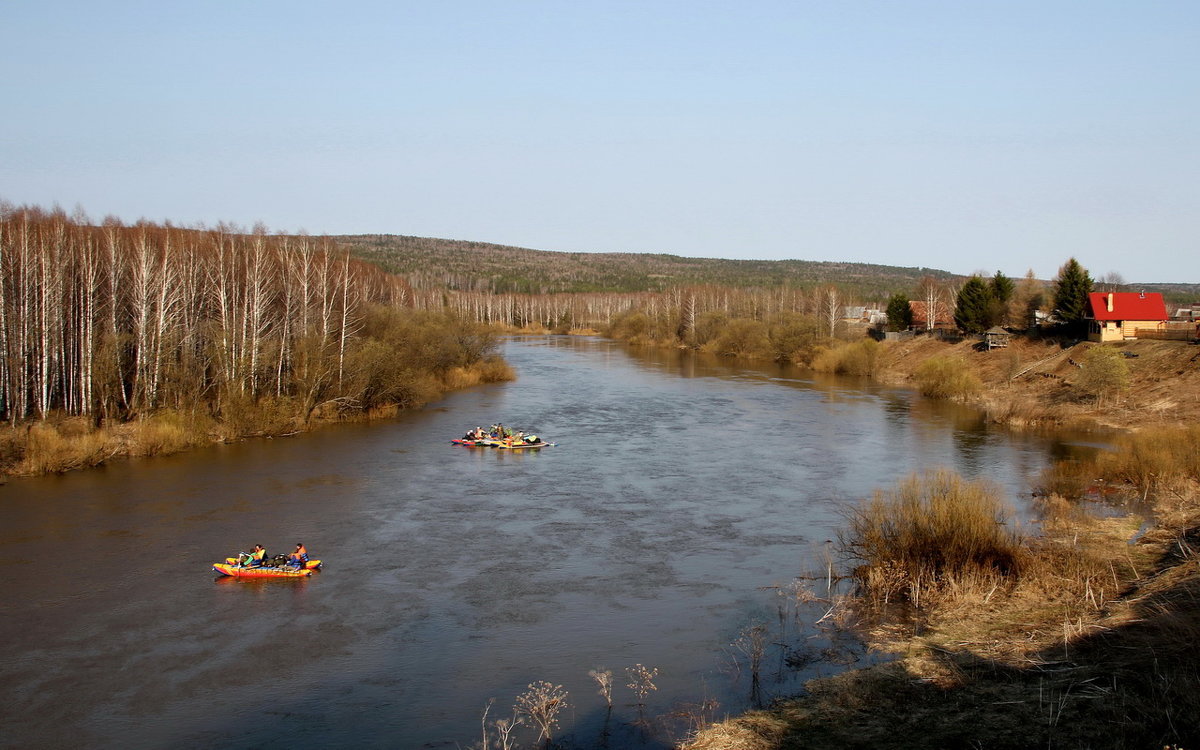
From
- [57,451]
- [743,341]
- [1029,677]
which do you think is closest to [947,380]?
[743,341]

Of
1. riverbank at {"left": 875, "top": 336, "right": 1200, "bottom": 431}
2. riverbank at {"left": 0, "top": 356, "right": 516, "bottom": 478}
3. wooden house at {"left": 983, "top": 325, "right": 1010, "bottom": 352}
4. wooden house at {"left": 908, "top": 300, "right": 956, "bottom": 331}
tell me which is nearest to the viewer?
riverbank at {"left": 0, "top": 356, "right": 516, "bottom": 478}

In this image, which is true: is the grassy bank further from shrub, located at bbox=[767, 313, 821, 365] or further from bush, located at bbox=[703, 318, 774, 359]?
bush, located at bbox=[703, 318, 774, 359]

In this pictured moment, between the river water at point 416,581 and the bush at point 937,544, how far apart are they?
83.2 inches

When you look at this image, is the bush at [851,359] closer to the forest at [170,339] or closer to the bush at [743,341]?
the bush at [743,341]

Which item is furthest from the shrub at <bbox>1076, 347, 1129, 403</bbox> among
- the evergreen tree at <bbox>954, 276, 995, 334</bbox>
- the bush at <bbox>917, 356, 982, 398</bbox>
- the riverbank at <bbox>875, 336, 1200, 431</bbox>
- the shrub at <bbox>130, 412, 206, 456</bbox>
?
the shrub at <bbox>130, 412, 206, 456</bbox>

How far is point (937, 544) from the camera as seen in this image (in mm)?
16453

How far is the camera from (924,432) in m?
37.2

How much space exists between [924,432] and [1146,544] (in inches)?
760

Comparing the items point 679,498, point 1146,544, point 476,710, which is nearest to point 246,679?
point 476,710

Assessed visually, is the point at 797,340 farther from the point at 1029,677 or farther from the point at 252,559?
the point at 1029,677

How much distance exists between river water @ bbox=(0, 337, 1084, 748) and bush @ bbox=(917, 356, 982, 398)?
41.4ft

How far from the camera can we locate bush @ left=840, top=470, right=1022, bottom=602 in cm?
1602

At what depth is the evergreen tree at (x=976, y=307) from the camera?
59.6m

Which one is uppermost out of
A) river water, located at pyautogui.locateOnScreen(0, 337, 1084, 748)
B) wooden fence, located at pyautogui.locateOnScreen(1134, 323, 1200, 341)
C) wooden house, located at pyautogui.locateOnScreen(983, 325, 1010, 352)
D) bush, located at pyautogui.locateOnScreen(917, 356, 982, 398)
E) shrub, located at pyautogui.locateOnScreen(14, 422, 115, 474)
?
wooden fence, located at pyautogui.locateOnScreen(1134, 323, 1200, 341)
